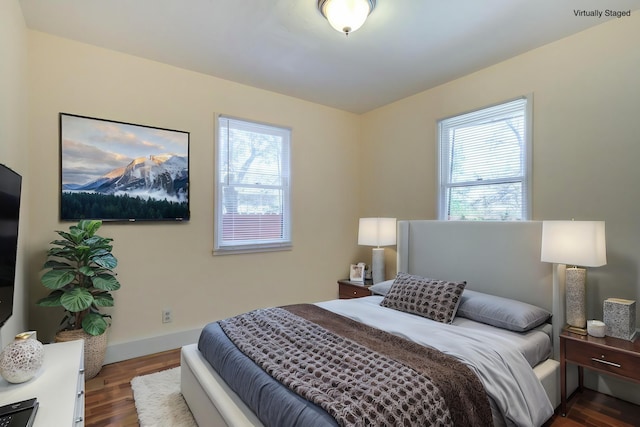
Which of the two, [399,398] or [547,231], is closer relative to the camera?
[399,398]

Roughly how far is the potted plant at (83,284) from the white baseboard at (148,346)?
237 mm

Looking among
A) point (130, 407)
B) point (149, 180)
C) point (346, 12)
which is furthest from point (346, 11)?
point (130, 407)

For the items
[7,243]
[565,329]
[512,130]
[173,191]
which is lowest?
[565,329]

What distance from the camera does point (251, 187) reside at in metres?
3.62

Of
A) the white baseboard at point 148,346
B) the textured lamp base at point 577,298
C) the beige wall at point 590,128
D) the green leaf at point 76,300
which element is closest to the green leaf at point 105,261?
the green leaf at point 76,300

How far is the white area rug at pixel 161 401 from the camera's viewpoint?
200cm

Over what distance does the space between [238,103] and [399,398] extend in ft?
10.4

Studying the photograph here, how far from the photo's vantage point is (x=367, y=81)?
337cm

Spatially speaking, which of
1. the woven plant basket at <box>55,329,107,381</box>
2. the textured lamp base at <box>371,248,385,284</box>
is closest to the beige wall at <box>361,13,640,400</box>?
the textured lamp base at <box>371,248,385,284</box>

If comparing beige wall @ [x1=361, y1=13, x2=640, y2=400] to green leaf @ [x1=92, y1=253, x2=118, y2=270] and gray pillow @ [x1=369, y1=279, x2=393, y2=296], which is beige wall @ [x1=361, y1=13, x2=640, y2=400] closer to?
gray pillow @ [x1=369, y1=279, x2=393, y2=296]

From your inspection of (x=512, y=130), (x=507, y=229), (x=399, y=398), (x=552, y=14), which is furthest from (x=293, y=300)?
(x=552, y=14)

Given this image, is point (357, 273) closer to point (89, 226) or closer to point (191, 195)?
point (191, 195)

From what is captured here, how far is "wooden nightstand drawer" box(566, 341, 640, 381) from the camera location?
1855 millimetres

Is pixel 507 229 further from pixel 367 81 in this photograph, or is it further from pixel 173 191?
pixel 173 191
